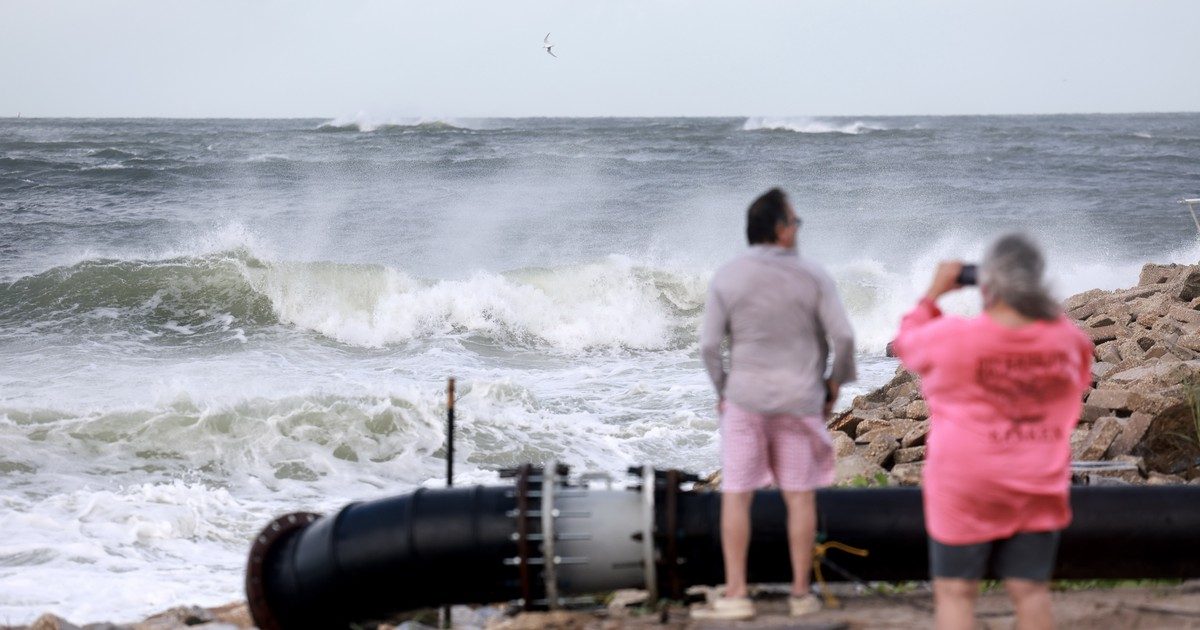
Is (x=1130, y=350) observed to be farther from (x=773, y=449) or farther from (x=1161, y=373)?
(x=773, y=449)

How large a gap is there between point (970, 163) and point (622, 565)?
3552 cm

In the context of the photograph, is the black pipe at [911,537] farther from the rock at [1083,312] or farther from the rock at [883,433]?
the rock at [1083,312]

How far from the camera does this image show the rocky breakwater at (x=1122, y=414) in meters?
6.96

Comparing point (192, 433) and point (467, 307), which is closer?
point (192, 433)

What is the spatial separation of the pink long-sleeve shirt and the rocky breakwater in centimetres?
281

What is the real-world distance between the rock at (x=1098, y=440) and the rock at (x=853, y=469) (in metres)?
1.16

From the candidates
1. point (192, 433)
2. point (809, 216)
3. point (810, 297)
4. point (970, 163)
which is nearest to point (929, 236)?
point (809, 216)

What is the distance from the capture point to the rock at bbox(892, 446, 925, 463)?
307 inches

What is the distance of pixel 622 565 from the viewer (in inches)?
184

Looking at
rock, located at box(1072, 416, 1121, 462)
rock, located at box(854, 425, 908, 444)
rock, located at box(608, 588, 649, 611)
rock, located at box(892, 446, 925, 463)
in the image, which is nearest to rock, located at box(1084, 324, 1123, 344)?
rock, located at box(854, 425, 908, 444)

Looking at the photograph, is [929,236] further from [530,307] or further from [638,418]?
[638,418]

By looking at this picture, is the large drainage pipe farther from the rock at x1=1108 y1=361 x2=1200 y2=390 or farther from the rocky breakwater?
the rock at x1=1108 y1=361 x2=1200 y2=390

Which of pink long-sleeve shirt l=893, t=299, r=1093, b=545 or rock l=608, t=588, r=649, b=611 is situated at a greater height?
pink long-sleeve shirt l=893, t=299, r=1093, b=545

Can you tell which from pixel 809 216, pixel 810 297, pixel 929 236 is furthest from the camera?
pixel 809 216
